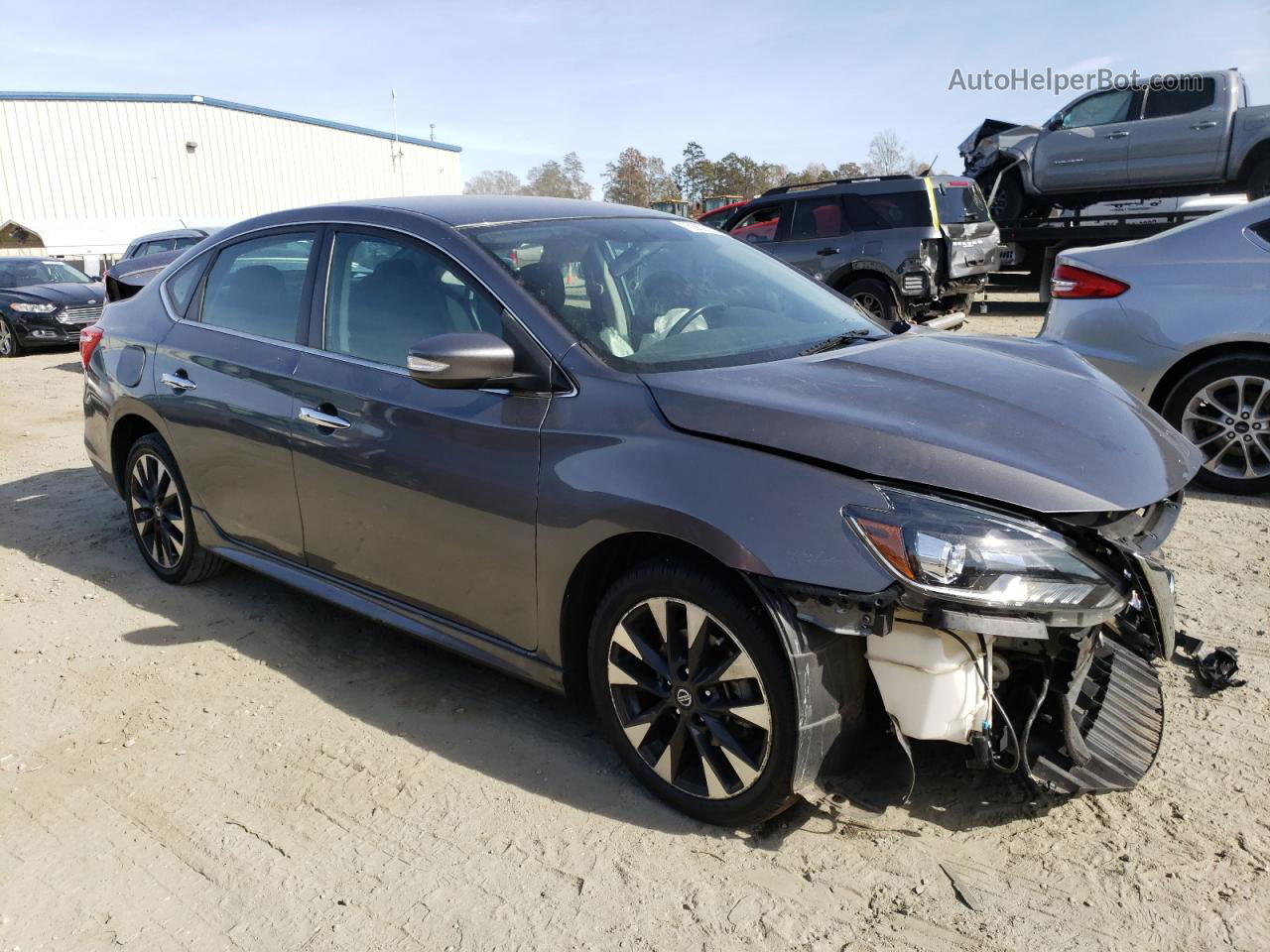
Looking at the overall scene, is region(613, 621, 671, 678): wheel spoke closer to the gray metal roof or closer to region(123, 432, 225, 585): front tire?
region(123, 432, 225, 585): front tire

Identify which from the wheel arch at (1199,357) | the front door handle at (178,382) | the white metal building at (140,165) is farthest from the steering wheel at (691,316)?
the white metal building at (140,165)

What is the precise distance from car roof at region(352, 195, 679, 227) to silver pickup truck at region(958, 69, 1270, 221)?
12.6 metres

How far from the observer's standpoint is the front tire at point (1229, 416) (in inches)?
205

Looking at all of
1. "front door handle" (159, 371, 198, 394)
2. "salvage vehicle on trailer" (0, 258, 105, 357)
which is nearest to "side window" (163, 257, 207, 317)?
"front door handle" (159, 371, 198, 394)

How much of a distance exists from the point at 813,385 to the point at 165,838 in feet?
7.39

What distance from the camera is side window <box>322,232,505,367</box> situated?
3.20m

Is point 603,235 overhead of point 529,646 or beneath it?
overhead

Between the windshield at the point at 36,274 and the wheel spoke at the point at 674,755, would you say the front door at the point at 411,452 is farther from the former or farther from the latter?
the windshield at the point at 36,274

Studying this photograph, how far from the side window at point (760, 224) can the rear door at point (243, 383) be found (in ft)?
30.1

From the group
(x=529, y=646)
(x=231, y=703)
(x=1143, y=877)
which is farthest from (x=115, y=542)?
(x=1143, y=877)

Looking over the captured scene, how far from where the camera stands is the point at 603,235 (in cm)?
348

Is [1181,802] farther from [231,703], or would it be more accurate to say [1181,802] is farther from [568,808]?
[231,703]

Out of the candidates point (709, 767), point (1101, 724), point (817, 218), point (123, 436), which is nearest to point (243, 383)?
point (123, 436)

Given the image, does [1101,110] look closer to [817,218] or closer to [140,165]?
[817,218]
